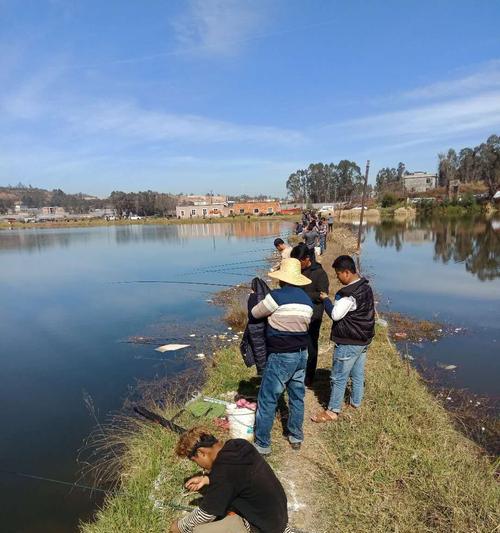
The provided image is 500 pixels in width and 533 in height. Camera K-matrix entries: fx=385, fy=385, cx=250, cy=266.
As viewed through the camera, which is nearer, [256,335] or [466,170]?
[256,335]

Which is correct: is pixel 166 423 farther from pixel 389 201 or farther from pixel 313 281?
pixel 389 201

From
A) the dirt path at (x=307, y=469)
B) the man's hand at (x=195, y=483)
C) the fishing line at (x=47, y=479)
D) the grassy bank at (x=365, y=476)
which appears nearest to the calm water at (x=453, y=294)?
the grassy bank at (x=365, y=476)

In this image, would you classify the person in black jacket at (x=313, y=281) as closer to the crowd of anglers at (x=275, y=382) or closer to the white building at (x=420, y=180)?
the crowd of anglers at (x=275, y=382)

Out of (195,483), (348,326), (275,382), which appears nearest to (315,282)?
(348,326)

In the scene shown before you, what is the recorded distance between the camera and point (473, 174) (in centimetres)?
9112

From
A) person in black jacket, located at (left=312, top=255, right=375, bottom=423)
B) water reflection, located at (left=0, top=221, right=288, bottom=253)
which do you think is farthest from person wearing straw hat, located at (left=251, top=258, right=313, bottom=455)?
water reflection, located at (left=0, top=221, right=288, bottom=253)

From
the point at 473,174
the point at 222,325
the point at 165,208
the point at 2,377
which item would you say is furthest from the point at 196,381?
the point at 165,208

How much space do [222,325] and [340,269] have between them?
6914 millimetres

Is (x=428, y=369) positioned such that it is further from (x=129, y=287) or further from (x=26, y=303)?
(x=26, y=303)

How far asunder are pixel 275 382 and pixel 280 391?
0.12m

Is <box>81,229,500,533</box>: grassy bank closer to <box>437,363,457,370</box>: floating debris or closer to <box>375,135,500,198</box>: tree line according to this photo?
<box>437,363,457,370</box>: floating debris

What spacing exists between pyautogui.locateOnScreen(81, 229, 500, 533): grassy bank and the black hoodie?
81 cm

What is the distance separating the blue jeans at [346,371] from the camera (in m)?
4.38

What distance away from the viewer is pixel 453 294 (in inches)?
530
